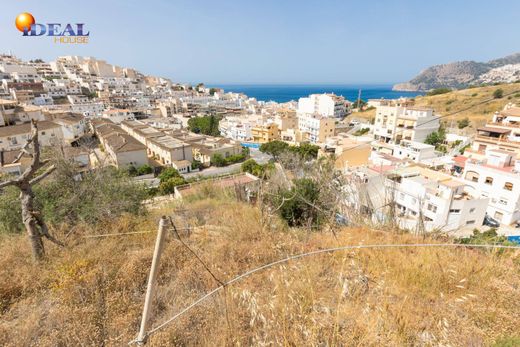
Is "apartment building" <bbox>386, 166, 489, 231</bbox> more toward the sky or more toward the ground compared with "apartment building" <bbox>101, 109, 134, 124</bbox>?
more toward the ground

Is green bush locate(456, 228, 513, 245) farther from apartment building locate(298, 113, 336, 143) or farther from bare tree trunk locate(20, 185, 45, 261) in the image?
apartment building locate(298, 113, 336, 143)

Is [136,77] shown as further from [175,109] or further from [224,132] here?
[224,132]

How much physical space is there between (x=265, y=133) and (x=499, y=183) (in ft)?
90.9

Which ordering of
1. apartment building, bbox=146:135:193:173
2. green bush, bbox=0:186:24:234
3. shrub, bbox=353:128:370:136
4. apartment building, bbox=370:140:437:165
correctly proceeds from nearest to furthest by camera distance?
green bush, bbox=0:186:24:234 < apartment building, bbox=370:140:437:165 < apartment building, bbox=146:135:193:173 < shrub, bbox=353:128:370:136

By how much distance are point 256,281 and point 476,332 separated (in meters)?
1.92

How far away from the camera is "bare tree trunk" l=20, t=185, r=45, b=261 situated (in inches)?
104

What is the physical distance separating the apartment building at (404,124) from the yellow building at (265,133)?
14367mm

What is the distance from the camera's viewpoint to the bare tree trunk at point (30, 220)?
2652mm

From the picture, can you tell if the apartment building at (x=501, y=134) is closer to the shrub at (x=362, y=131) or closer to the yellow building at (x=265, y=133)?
the shrub at (x=362, y=131)

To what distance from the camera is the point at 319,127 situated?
3491cm

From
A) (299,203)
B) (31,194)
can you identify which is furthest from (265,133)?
(31,194)

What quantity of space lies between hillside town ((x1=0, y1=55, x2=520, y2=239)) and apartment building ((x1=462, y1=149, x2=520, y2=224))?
5 cm

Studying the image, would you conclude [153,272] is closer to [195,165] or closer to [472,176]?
[472,176]

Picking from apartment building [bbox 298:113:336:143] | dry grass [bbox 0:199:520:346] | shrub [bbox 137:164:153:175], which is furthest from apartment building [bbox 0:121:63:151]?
apartment building [bbox 298:113:336:143]
